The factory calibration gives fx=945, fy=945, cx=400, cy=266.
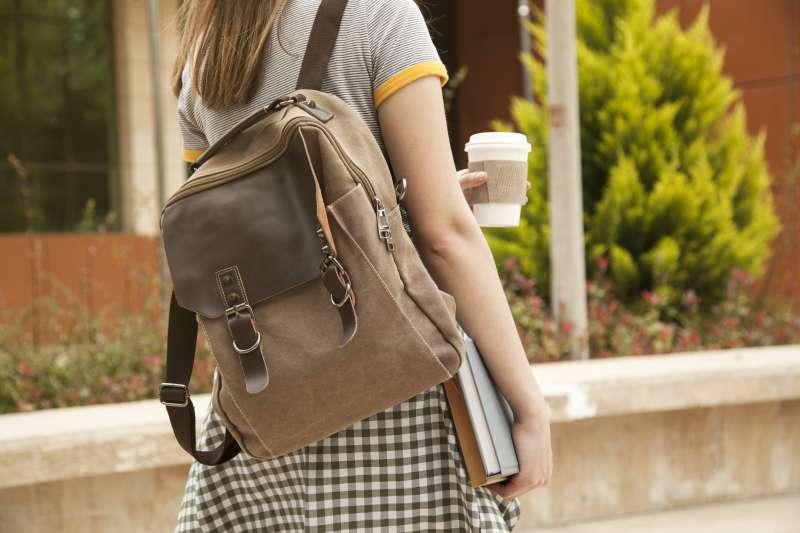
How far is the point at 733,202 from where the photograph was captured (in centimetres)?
707

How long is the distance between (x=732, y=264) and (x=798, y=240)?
6.09 feet

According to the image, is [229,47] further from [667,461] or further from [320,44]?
[667,461]

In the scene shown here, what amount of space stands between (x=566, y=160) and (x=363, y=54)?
416cm

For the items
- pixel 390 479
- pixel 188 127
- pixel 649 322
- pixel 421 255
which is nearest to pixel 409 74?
pixel 421 255

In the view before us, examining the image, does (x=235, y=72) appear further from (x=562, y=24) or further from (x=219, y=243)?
(x=562, y=24)

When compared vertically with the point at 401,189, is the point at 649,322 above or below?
below

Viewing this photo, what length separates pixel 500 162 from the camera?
1.73 m

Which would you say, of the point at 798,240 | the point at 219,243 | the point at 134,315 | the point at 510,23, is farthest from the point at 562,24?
the point at 510,23

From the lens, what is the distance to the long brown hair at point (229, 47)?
1.44 m

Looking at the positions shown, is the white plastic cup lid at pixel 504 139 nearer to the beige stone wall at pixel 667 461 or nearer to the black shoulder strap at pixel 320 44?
the black shoulder strap at pixel 320 44

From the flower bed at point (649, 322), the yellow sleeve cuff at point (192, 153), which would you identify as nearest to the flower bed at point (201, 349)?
the flower bed at point (649, 322)

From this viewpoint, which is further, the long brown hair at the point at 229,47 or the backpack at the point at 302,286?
the long brown hair at the point at 229,47

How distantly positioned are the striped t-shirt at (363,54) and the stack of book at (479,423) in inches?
15.1

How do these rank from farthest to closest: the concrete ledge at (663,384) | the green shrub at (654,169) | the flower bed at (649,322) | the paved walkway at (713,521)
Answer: the green shrub at (654,169)
the flower bed at (649,322)
the paved walkway at (713,521)
the concrete ledge at (663,384)
